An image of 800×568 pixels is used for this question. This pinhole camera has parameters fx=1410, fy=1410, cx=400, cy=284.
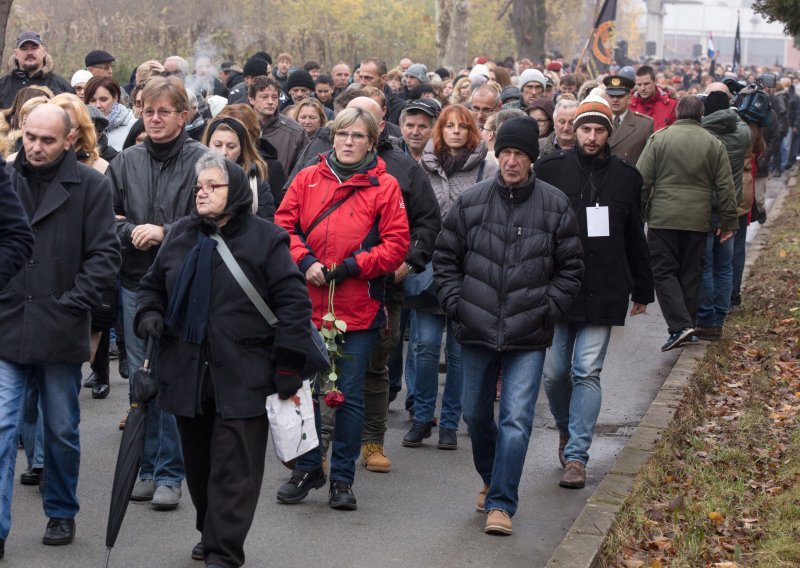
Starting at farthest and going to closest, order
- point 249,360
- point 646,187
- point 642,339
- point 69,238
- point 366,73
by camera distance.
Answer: point 366,73, point 642,339, point 646,187, point 69,238, point 249,360

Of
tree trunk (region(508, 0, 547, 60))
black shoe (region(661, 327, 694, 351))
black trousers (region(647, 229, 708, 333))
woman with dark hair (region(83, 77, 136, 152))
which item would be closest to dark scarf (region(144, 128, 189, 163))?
woman with dark hair (region(83, 77, 136, 152))

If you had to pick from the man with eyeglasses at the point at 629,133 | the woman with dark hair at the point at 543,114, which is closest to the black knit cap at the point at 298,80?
the man with eyeglasses at the point at 629,133

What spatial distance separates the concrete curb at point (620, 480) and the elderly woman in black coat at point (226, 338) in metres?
1.47

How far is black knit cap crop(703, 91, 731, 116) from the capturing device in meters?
12.2

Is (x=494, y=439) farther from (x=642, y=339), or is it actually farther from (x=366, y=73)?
(x=366, y=73)

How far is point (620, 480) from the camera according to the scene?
7758 mm

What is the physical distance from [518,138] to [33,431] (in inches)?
119

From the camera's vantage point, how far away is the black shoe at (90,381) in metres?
9.86

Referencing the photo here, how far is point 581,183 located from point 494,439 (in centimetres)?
168

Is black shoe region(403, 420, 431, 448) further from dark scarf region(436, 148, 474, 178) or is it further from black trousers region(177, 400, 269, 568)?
black trousers region(177, 400, 269, 568)

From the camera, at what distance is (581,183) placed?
8.11 meters

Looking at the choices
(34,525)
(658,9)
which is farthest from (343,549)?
(658,9)

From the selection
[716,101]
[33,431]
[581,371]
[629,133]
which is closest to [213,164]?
[33,431]

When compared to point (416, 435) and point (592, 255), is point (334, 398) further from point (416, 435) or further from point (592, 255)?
point (592, 255)
